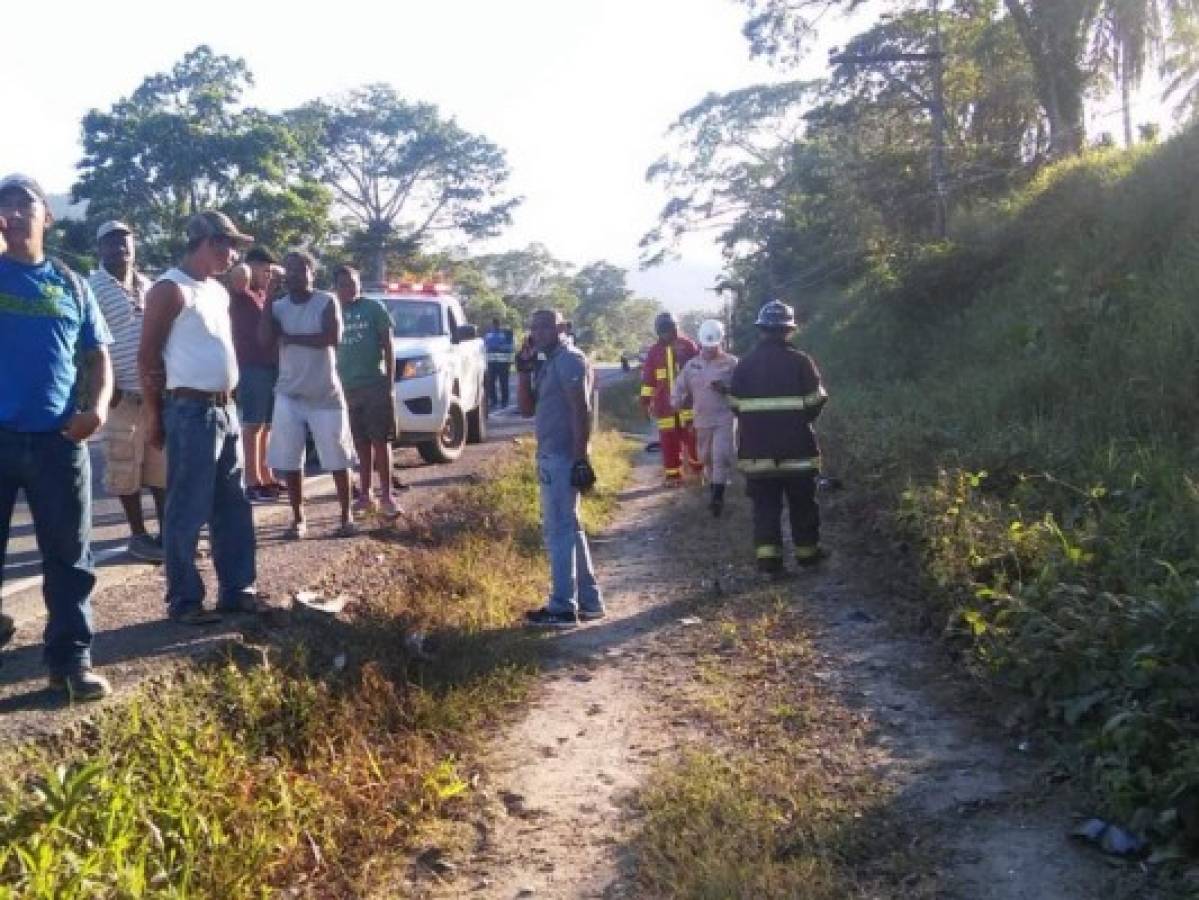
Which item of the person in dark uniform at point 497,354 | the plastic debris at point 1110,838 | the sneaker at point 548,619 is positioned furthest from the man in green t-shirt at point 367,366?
the person in dark uniform at point 497,354

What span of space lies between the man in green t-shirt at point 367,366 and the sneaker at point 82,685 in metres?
3.80

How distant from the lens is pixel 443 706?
504cm

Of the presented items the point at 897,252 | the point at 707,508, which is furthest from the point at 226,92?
the point at 707,508

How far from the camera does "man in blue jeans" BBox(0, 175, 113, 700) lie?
157 inches

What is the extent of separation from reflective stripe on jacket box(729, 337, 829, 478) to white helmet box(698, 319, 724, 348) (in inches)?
106

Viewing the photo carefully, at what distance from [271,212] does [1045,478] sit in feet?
93.8

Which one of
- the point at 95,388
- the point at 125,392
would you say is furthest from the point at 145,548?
the point at 95,388

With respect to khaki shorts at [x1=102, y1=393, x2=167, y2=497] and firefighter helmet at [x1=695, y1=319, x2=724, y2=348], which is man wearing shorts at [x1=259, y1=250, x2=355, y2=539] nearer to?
khaki shorts at [x1=102, y1=393, x2=167, y2=497]

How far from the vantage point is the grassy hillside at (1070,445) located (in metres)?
4.16

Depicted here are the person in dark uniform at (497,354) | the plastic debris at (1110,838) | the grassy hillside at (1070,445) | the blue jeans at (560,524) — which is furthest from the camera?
the person in dark uniform at (497,354)

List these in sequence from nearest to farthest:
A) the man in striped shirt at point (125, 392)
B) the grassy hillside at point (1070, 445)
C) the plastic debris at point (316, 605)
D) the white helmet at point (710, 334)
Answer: the grassy hillside at point (1070, 445)
the plastic debris at point (316, 605)
the man in striped shirt at point (125, 392)
the white helmet at point (710, 334)

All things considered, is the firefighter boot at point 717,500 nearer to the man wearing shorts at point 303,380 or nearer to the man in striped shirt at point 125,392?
the man wearing shorts at point 303,380

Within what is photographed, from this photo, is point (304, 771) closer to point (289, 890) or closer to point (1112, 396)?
point (289, 890)

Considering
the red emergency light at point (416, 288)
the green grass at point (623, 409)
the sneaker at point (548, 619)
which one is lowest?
the sneaker at point (548, 619)
